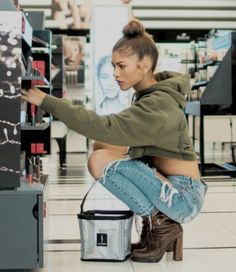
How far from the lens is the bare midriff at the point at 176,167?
7.73 ft

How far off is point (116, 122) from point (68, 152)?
5.62 metres

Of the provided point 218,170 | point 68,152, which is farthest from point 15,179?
point 68,152

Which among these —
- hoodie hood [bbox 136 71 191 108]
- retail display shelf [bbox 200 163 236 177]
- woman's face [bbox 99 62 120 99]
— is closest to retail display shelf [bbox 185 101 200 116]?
retail display shelf [bbox 200 163 236 177]

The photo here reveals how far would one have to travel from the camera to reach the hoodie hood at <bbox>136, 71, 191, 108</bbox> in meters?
2.28

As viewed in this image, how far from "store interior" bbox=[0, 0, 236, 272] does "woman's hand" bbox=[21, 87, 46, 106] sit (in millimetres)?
45

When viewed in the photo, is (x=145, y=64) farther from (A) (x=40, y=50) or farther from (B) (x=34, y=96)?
(A) (x=40, y=50)

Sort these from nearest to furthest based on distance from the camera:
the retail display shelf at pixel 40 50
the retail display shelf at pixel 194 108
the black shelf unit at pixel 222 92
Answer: the retail display shelf at pixel 40 50, the black shelf unit at pixel 222 92, the retail display shelf at pixel 194 108

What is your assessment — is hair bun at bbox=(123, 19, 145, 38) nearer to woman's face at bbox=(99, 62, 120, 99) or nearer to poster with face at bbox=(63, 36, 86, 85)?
woman's face at bbox=(99, 62, 120, 99)

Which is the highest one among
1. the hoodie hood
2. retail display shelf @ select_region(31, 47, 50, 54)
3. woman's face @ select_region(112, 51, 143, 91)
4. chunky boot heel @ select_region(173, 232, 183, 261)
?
retail display shelf @ select_region(31, 47, 50, 54)

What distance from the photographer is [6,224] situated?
204cm

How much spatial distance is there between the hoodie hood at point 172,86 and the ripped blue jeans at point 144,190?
0.32 m

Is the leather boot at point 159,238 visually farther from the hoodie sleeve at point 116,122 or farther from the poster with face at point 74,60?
the poster with face at point 74,60

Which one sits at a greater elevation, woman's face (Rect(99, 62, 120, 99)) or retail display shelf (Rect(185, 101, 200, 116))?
woman's face (Rect(99, 62, 120, 99))

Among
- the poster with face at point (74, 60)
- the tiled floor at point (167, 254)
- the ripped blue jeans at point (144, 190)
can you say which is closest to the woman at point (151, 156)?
the ripped blue jeans at point (144, 190)
